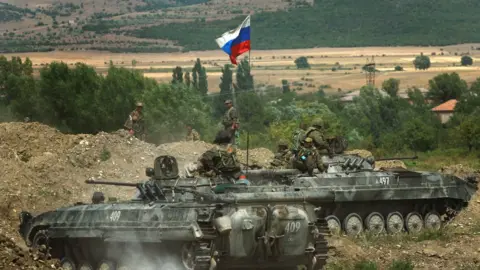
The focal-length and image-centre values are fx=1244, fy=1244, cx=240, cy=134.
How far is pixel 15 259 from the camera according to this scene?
2072 centimetres

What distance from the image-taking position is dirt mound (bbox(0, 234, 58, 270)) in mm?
20422

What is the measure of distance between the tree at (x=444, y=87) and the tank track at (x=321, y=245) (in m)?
90.5

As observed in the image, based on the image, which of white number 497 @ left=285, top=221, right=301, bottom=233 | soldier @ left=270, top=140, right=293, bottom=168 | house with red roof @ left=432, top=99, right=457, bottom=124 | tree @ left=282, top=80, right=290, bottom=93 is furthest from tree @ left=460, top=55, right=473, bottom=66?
white number 497 @ left=285, top=221, right=301, bottom=233

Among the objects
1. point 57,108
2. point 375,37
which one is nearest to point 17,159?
point 57,108

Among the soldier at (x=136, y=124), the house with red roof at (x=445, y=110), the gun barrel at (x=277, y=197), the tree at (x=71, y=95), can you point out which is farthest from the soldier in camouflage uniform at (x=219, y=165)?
the house with red roof at (x=445, y=110)

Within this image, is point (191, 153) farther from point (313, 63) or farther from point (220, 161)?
point (313, 63)

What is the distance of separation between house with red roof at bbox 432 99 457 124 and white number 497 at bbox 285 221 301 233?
74.1 meters

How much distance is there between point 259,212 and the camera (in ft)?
77.3

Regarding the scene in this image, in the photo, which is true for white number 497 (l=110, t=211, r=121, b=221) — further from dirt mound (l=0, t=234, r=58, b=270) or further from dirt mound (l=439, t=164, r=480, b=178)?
dirt mound (l=439, t=164, r=480, b=178)

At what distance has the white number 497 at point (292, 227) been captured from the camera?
23.8m

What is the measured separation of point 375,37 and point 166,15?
37.2 m

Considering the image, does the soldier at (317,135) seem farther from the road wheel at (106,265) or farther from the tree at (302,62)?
the tree at (302,62)

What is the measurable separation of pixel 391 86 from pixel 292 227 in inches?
3565

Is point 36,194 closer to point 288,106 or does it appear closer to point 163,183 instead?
point 163,183
